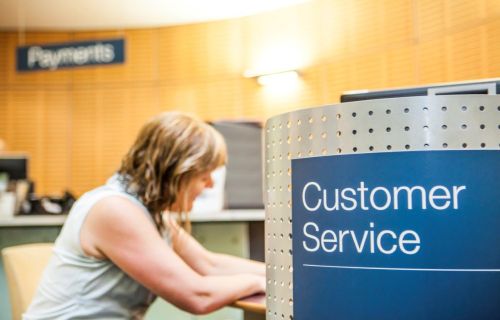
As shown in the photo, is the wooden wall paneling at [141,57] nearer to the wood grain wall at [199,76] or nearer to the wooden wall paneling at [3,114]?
the wood grain wall at [199,76]

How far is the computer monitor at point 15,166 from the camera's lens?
524 centimetres

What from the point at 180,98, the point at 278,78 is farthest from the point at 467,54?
the point at 180,98

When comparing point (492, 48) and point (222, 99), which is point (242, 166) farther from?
point (222, 99)

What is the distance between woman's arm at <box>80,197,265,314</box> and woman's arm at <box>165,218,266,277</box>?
358 millimetres

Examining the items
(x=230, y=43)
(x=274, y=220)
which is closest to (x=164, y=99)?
(x=230, y=43)

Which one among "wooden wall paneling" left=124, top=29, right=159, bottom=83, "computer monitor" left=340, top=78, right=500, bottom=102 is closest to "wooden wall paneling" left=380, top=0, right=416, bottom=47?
"wooden wall paneling" left=124, top=29, right=159, bottom=83

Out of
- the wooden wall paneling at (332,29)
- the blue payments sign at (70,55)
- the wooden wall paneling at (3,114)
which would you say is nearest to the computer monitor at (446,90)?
the blue payments sign at (70,55)

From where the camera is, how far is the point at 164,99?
26.1 feet

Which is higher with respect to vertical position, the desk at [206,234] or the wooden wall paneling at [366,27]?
the wooden wall paneling at [366,27]

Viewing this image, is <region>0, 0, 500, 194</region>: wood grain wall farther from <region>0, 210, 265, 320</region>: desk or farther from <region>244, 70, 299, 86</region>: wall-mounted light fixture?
<region>0, 210, 265, 320</region>: desk

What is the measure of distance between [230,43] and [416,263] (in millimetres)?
6835

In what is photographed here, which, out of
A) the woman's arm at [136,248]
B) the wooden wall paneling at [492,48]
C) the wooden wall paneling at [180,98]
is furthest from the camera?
the wooden wall paneling at [180,98]

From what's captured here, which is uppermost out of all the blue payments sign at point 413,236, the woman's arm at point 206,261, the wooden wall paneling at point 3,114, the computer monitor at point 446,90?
the wooden wall paneling at point 3,114

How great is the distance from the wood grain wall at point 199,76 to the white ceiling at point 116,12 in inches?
5.4
